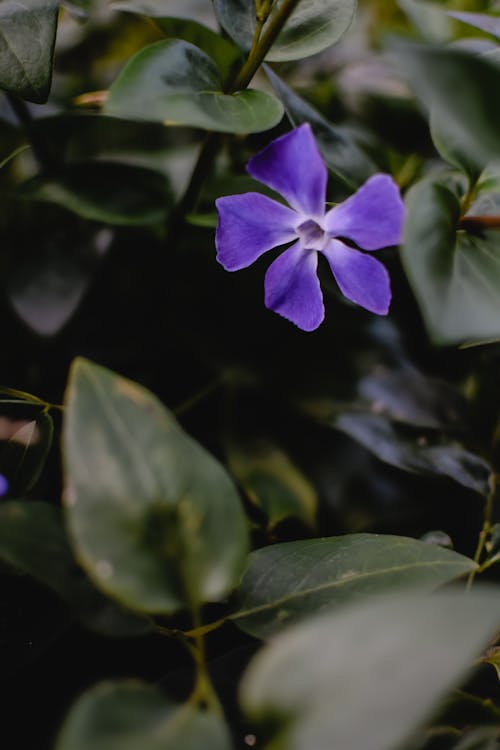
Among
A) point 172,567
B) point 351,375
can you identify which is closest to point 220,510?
point 172,567

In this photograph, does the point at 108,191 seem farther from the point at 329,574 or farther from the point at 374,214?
the point at 329,574

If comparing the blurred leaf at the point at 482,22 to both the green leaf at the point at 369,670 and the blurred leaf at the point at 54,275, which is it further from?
the green leaf at the point at 369,670

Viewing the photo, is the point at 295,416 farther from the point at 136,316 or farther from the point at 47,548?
the point at 47,548

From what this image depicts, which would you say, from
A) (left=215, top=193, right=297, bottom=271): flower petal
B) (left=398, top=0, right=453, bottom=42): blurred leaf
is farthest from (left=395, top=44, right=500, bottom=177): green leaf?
(left=398, top=0, right=453, bottom=42): blurred leaf

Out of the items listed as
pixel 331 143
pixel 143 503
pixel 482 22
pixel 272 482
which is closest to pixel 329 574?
pixel 143 503

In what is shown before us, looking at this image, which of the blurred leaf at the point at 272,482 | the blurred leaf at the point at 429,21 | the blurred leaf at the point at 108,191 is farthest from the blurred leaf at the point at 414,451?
the blurred leaf at the point at 429,21

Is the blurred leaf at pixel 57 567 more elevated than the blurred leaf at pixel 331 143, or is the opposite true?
the blurred leaf at pixel 331 143
